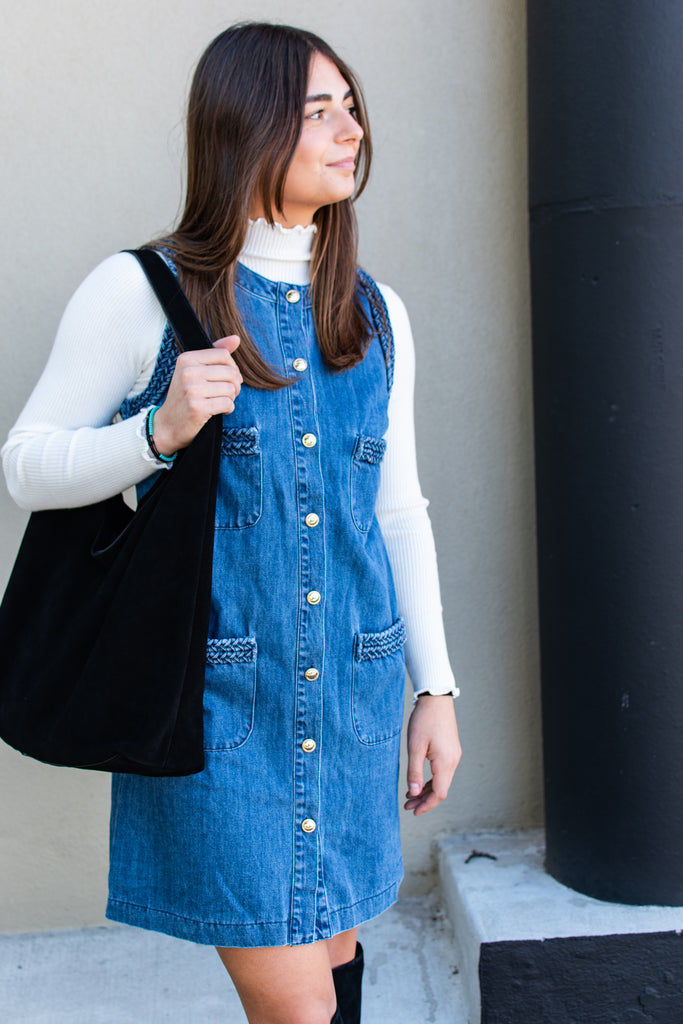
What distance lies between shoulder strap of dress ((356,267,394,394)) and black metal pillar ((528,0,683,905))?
54 cm

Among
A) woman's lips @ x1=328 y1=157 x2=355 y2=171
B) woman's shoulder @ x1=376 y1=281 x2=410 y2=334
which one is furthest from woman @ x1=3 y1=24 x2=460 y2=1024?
woman's shoulder @ x1=376 y1=281 x2=410 y2=334

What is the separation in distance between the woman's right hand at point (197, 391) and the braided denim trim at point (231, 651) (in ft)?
1.05

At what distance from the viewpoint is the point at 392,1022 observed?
2.29 meters

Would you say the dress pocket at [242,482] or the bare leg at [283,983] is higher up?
the dress pocket at [242,482]

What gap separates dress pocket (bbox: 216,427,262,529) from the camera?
5.12 feet

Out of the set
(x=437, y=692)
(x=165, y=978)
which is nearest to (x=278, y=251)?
(x=437, y=692)

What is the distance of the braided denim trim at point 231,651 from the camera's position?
153 cm

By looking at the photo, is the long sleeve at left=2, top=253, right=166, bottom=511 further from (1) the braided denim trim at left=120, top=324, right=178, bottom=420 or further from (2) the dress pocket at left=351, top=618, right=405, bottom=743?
(2) the dress pocket at left=351, top=618, right=405, bottom=743

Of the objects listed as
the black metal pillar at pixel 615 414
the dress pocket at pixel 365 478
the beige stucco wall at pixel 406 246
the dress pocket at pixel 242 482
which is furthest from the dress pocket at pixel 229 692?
the beige stucco wall at pixel 406 246

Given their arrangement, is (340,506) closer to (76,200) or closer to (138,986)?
(76,200)

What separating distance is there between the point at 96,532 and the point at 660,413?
3.99 feet

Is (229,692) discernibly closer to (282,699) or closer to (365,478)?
(282,699)

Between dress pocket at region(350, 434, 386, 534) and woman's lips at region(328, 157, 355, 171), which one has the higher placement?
woman's lips at region(328, 157, 355, 171)

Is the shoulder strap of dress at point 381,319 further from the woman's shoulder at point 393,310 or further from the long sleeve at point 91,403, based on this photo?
the long sleeve at point 91,403
